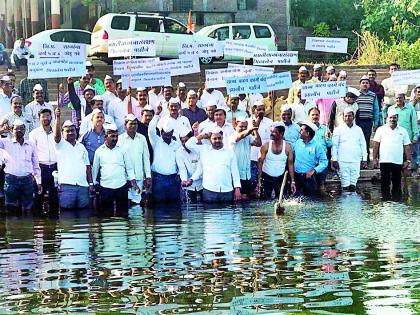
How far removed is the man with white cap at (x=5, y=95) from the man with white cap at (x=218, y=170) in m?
3.40

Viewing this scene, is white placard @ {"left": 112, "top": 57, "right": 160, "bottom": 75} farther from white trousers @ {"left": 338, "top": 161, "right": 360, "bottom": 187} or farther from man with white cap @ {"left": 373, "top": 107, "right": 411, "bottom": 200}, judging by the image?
man with white cap @ {"left": 373, "top": 107, "right": 411, "bottom": 200}

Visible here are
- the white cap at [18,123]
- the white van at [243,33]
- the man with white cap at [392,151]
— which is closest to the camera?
the white cap at [18,123]

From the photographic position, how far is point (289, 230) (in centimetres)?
→ 1372

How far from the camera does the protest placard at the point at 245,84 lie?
18281 mm

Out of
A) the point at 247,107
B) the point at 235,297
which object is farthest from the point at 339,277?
the point at 247,107

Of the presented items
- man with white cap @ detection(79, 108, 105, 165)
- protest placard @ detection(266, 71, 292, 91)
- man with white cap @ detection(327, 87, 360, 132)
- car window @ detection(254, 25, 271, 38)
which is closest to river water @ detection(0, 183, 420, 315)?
man with white cap @ detection(79, 108, 105, 165)

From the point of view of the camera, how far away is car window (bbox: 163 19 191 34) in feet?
105

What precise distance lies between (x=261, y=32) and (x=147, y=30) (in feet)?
14.0

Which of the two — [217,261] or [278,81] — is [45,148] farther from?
[217,261]

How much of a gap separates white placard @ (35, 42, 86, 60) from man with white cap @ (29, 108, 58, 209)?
1.26m

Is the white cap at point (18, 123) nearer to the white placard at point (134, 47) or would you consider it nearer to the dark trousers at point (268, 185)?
the white placard at point (134, 47)

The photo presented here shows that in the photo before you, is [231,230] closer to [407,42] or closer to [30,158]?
[30,158]

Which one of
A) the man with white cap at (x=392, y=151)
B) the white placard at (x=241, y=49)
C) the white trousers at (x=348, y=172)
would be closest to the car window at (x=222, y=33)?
the white placard at (x=241, y=49)

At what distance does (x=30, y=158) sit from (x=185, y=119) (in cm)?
269
